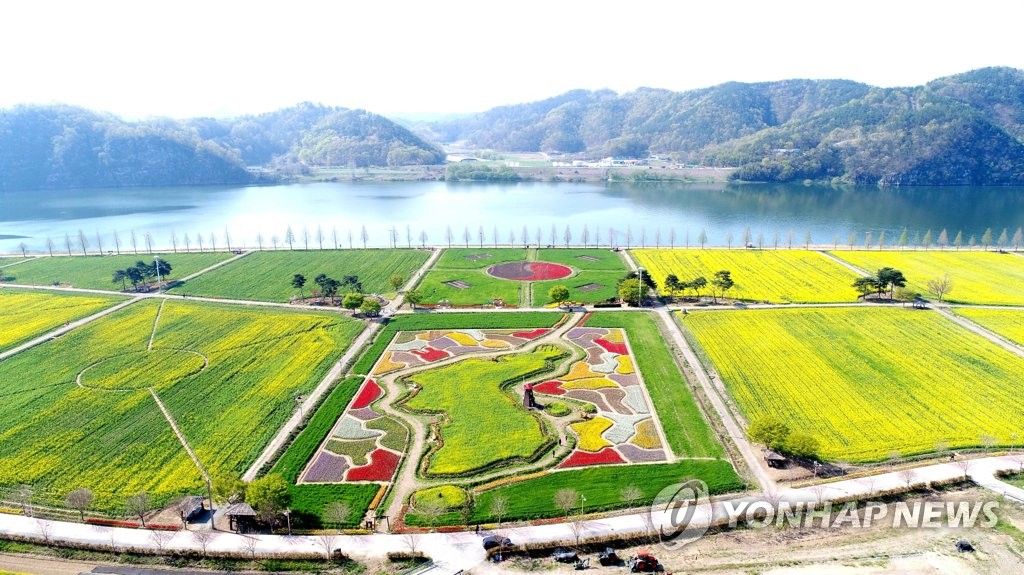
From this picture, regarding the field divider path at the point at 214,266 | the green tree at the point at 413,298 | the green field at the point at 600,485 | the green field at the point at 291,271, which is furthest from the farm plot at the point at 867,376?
the field divider path at the point at 214,266

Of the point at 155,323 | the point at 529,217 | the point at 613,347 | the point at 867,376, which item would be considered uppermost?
the point at 529,217

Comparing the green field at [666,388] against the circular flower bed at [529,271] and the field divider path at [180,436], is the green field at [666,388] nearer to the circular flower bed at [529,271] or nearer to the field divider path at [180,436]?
the circular flower bed at [529,271]

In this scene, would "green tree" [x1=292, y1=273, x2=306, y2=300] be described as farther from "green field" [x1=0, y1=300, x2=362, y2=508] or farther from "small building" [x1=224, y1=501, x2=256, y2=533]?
"small building" [x1=224, y1=501, x2=256, y2=533]

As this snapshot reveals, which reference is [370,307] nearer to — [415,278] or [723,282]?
[415,278]

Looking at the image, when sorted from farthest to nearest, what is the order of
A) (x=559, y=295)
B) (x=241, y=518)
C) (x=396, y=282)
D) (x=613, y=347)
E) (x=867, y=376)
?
(x=396, y=282)
(x=559, y=295)
(x=613, y=347)
(x=867, y=376)
(x=241, y=518)

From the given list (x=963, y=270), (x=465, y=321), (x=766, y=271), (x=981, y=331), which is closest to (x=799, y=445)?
(x=465, y=321)

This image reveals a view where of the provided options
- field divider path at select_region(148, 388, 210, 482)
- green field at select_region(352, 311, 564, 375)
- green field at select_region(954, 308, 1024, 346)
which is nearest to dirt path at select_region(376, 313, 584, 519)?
green field at select_region(352, 311, 564, 375)
